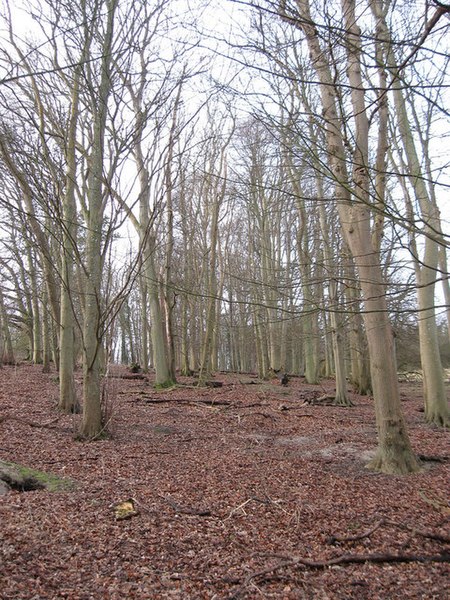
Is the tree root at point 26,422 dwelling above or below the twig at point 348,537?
above

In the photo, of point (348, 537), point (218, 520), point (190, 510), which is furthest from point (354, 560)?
point (190, 510)

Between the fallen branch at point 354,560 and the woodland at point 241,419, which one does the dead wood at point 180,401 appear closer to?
the woodland at point 241,419

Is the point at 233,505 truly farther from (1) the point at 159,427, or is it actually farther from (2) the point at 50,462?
(1) the point at 159,427

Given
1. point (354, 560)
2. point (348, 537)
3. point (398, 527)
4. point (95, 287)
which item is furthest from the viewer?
point (95, 287)

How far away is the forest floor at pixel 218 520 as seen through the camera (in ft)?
9.53

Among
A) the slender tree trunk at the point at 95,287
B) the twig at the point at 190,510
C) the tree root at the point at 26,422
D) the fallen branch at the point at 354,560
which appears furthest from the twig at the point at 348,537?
the tree root at the point at 26,422

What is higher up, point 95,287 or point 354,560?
point 95,287

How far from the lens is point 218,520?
3898 millimetres

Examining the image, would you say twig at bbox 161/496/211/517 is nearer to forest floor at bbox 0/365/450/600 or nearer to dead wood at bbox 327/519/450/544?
forest floor at bbox 0/365/450/600

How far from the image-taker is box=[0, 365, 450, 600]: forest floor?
2.91 m

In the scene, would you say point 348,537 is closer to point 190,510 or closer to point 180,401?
point 190,510

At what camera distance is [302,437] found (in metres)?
7.86

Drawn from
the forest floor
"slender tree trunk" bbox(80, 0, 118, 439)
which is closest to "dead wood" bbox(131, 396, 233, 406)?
the forest floor

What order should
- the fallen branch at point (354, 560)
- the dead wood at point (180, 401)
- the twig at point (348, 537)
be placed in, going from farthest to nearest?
the dead wood at point (180, 401) < the twig at point (348, 537) < the fallen branch at point (354, 560)
